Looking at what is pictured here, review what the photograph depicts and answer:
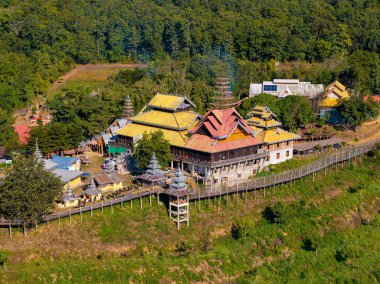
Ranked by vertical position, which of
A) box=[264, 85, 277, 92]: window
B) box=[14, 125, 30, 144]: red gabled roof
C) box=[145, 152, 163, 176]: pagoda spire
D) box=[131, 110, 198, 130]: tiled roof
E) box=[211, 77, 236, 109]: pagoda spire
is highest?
box=[211, 77, 236, 109]: pagoda spire

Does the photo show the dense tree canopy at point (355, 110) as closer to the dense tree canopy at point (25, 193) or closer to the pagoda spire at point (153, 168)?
the pagoda spire at point (153, 168)

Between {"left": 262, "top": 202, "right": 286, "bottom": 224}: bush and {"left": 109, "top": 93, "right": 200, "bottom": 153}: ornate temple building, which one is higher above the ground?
{"left": 109, "top": 93, "right": 200, "bottom": 153}: ornate temple building

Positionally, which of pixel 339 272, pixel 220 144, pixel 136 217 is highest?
pixel 220 144

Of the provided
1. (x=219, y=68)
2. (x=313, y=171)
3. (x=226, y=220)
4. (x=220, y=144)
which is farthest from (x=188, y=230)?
(x=219, y=68)

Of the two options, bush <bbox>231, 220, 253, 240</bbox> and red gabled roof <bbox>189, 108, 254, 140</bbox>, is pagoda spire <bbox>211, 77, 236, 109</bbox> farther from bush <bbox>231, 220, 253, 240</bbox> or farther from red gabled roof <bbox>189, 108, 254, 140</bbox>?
bush <bbox>231, 220, 253, 240</bbox>

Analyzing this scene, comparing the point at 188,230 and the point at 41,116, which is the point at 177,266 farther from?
the point at 41,116

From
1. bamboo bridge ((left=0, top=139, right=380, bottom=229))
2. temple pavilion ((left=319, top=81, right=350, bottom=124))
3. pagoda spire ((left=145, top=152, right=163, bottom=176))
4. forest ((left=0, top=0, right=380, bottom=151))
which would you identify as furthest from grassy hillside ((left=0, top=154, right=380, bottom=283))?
forest ((left=0, top=0, right=380, bottom=151))

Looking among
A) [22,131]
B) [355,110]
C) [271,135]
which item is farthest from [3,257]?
[355,110]

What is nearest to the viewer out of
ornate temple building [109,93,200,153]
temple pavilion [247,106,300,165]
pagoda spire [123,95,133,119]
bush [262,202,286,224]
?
bush [262,202,286,224]
